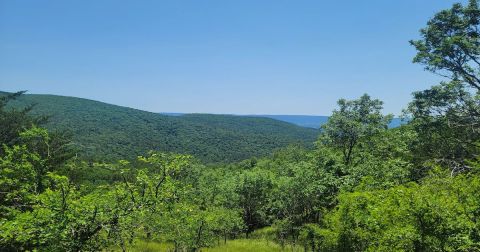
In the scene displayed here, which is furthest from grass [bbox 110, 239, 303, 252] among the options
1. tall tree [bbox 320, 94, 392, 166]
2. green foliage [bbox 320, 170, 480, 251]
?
green foliage [bbox 320, 170, 480, 251]

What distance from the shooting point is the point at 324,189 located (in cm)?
2770

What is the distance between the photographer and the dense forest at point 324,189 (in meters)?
9.13

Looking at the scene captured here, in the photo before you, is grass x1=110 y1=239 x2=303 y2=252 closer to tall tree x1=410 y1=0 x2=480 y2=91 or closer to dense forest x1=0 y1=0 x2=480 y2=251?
dense forest x1=0 y1=0 x2=480 y2=251

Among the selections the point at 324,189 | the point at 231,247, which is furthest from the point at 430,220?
the point at 231,247

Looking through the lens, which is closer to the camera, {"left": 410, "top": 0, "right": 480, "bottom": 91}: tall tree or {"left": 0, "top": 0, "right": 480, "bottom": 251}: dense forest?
{"left": 0, "top": 0, "right": 480, "bottom": 251}: dense forest

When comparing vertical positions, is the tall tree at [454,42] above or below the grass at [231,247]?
above

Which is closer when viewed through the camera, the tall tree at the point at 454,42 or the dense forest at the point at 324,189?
the dense forest at the point at 324,189

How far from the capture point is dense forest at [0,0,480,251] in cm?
913

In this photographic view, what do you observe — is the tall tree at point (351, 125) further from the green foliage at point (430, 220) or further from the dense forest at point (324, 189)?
the green foliage at point (430, 220)

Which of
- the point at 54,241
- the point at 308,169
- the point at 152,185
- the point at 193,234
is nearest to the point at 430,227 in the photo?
the point at 152,185

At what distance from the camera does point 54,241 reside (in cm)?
809

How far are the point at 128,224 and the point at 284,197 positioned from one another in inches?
1014

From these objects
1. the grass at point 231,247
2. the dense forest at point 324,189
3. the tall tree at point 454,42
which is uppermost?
the tall tree at point 454,42

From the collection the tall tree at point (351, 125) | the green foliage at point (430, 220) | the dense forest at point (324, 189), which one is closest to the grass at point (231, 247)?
the dense forest at point (324, 189)
